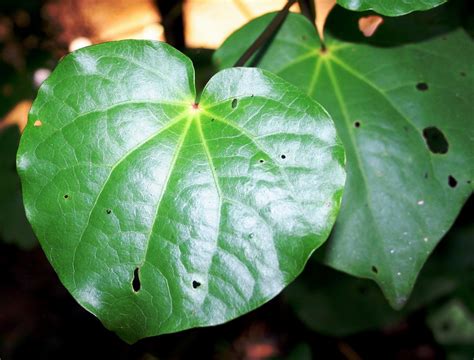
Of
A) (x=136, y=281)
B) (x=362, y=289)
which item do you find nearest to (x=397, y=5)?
(x=136, y=281)

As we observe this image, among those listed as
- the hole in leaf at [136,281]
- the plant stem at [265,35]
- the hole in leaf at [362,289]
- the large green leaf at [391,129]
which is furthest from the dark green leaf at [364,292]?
the hole in leaf at [136,281]

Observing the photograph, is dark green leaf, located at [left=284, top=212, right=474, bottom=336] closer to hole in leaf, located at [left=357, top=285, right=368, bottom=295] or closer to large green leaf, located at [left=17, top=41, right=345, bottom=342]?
hole in leaf, located at [left=357, top=285, right=368, bottom=295]

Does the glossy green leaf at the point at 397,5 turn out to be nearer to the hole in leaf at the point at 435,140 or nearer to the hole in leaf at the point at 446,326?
the hole in leaf at the point at 435,140

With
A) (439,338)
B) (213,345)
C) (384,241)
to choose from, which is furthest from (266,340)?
(384,241)

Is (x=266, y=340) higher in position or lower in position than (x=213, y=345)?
lower

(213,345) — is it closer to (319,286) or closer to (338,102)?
(319,286)

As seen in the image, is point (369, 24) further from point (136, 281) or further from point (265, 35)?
point (136, 281)

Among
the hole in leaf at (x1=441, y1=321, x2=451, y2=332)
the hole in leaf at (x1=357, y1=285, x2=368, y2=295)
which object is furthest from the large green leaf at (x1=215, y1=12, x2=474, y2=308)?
the hole in leaf at (x1=441, y1=321, x2=451, y2=332)
